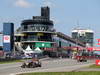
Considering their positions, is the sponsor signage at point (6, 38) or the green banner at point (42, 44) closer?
the sponsor signage at point (6, 38)

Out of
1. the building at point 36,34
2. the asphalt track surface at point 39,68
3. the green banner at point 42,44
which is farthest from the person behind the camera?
the building at point 36,34

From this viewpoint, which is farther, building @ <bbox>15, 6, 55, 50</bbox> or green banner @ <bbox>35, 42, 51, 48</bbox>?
building @ <bbox>15, 6, 55, 50</bbox>

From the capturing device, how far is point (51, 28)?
185375 mm

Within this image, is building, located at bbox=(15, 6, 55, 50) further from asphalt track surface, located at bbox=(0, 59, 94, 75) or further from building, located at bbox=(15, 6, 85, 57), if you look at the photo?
asphalt track surface, located at bbox=(0, 59, 94, 75)

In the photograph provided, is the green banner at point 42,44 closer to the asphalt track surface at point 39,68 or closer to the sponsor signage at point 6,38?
the sponsor signage at point 6,38

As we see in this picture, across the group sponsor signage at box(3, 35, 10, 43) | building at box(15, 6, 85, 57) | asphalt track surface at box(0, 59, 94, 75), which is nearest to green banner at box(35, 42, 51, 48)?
building at box(15, 6, 85, 57)

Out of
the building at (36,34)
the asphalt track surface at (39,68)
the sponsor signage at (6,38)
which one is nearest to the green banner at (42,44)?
the building at (36,34)

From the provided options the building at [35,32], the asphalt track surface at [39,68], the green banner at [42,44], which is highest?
the building at [35,32]

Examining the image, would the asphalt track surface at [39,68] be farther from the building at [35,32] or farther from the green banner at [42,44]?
the building at [35,32]

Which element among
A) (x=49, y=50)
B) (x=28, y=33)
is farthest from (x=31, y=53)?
(x=28, y=33)

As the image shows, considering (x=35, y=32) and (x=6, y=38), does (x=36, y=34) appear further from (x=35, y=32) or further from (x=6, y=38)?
(x=6, y=38)

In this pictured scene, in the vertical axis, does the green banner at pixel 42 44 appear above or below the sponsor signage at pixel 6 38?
below

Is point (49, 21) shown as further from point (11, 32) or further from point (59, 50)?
point (11, 32)

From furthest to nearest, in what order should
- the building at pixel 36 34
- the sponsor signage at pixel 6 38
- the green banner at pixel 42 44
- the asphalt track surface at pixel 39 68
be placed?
the building at pixel 36 34, the green banner at pixel 42 44, the sponsor signage at pixel 6 38, the asphalt track surface at pixel 39 68
